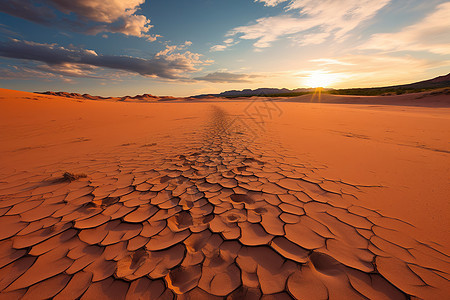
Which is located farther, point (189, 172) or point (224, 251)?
point (189, 172)

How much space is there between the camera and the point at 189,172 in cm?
274

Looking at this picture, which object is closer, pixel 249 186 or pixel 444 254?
pixel 444 254

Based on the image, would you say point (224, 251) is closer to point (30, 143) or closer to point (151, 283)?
point (151, 283)

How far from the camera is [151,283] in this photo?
42.8 inches

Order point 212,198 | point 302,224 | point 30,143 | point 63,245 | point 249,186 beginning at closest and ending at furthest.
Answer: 1. point 63,245
2. point 302,224
3. point 212,198
4. point 249,186
5. point 30,143

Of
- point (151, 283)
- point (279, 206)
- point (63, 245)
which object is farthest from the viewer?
point (279, 206)

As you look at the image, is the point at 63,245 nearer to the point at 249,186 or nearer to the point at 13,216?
the point at 13,216

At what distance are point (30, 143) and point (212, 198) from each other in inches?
225

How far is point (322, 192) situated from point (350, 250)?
0.86 m

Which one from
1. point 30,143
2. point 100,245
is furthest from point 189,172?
point 30,143

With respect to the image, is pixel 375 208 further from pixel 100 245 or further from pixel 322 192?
pixel 100 245

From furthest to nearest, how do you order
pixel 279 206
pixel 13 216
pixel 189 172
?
pixel 189 172 → pixel 279 206 → pixel 13 216

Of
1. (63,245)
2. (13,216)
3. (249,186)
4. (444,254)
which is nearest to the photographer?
(444,254)

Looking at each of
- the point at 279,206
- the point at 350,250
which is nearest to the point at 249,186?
the point at 279,206
